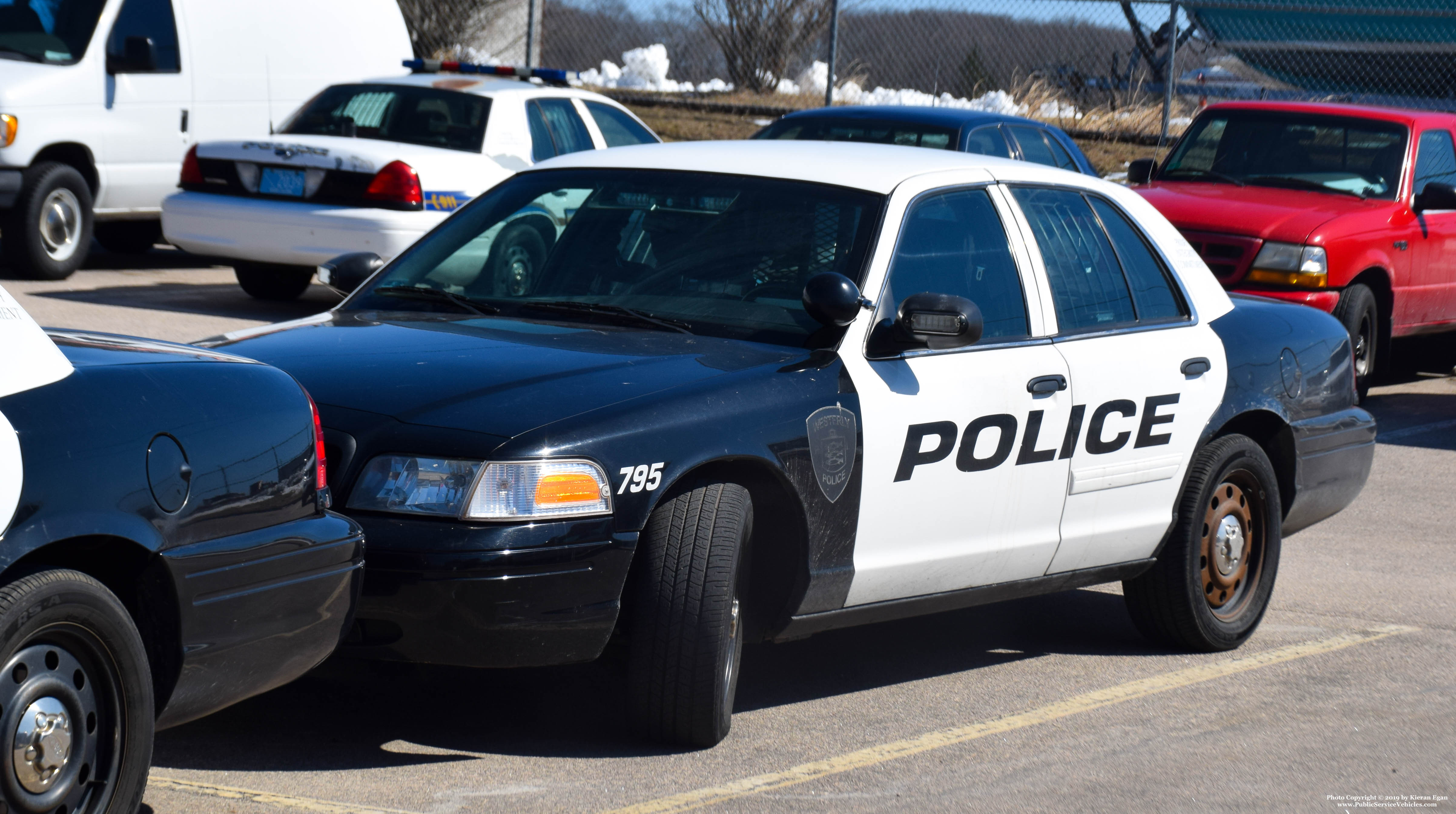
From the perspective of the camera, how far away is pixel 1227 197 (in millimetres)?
11305

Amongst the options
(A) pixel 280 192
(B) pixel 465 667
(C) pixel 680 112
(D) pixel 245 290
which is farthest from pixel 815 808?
(C) pixel 680 112

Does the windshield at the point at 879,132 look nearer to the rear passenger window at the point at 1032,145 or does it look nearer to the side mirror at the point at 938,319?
the rear passenger window at the point at 1032,145

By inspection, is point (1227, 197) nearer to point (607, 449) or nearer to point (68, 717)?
point (607, 449)

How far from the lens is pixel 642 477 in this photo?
4168mm

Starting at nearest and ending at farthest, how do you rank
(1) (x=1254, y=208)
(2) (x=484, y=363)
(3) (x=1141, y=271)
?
(2) (x=484, y=363), (3) (x=1141, y=271), (1) (x=1254, y=208)

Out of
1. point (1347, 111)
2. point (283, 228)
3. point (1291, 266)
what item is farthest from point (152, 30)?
point (1347, 111)

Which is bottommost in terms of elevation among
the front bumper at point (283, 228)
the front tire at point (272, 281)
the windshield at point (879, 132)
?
the front tire at point (272, 281)

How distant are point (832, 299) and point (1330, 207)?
7.29 metres

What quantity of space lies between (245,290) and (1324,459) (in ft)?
27.0

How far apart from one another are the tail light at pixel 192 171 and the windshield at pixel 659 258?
20.9ft

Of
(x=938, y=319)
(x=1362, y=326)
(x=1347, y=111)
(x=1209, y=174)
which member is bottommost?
(x=1362, y=326)

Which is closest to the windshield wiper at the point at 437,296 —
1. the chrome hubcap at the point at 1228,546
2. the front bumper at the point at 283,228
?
the chrome hubcap at the point at 1228,546

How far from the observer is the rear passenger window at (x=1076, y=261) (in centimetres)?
543

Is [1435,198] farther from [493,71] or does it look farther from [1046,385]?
[1046,385]
